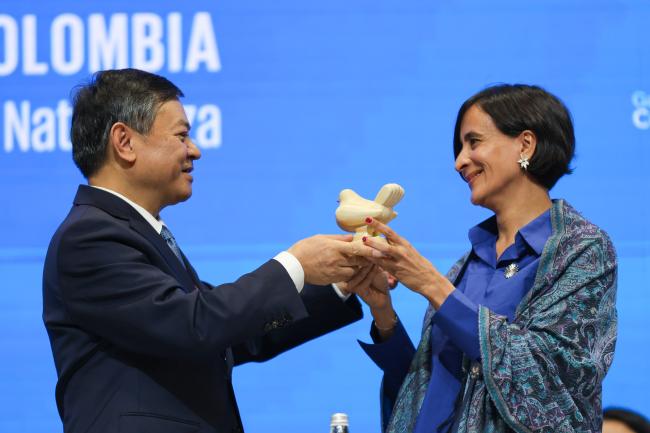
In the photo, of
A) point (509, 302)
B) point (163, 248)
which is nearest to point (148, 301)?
point (163, 248)

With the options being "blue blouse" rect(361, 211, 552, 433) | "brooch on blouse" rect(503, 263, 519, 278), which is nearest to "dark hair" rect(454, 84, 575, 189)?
"blue blouse" rect(361, 211, 552, 433)

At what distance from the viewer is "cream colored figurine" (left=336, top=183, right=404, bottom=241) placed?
2219 millimetres

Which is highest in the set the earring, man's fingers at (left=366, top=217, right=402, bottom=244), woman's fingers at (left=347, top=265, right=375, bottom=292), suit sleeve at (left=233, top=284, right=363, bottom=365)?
the earring

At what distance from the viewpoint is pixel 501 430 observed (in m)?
2.06

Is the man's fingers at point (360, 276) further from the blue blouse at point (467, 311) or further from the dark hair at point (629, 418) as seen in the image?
the dark hair at point (629, 418)

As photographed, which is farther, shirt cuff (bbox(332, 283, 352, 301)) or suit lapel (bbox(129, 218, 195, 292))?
shirt cuff (bbox(332, 283, 352, 301))

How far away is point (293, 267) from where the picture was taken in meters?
2.11

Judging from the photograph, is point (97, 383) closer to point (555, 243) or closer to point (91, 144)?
point (91, 144)

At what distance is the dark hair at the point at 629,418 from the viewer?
276 centimetres

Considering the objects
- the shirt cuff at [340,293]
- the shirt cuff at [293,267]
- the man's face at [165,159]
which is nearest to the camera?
the shirt cuff at [293,267]

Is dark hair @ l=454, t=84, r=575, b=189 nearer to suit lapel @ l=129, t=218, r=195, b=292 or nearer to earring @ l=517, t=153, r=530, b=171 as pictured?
earring @ l=517, t=153, r=530, b=171

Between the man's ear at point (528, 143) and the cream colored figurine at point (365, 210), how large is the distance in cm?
29

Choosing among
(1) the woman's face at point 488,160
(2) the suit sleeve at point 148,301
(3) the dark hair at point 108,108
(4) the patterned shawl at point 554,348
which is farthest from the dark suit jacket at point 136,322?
(1) the woman's face at point 488,160

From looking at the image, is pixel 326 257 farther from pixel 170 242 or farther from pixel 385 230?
pixel 170 242
